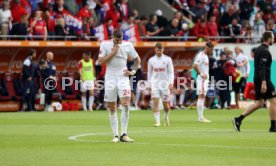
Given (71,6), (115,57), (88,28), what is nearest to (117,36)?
(115,57)

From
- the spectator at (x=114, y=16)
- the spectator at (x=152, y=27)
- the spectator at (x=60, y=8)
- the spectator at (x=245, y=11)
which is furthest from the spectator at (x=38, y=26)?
the spectator at (x=245, y=11)

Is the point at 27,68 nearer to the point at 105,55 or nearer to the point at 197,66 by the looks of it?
the point at 197,66

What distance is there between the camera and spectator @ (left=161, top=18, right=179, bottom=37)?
36.4m

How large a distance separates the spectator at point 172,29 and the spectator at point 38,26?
6.00m

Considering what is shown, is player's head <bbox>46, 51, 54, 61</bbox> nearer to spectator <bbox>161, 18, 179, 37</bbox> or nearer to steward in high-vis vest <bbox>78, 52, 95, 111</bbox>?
steward in high-vis vest <bbox>78, 52, 95, 111</bbox>

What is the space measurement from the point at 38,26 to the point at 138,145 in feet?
55.3

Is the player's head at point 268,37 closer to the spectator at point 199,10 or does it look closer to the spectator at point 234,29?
the spectator at point 234,29

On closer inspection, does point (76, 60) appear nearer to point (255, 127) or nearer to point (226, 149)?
point (255, 127)

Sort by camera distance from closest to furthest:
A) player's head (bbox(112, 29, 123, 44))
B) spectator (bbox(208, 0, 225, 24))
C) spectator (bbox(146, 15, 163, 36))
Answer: player's head (bbox(112, 29, 123, 44)) < spectator (bbox(146, 15, 163, 36)) < spectator (bbox(208, 0, 225, 24))

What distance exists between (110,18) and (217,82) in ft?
16.5

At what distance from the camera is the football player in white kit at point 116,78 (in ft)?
54.9

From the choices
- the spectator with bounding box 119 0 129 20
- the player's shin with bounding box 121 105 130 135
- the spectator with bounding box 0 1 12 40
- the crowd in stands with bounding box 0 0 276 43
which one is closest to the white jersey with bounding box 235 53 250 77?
the crowd in stands with bounding box 0 0 276 43

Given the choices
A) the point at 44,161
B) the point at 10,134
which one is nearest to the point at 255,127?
the point at 10,134

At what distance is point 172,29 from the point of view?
3659 cm
